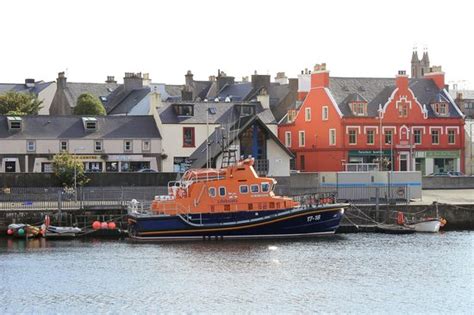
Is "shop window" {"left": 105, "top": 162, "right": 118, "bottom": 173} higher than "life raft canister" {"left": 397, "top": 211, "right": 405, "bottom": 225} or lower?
higher

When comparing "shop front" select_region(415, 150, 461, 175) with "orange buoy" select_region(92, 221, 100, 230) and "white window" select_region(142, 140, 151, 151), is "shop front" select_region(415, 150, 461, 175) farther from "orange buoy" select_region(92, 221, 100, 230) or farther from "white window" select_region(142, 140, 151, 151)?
"orange buoy" select_region(92, 221, 100, 230)

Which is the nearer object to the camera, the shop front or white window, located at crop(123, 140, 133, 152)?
white window, located at crop(123, 140, 133, 152)

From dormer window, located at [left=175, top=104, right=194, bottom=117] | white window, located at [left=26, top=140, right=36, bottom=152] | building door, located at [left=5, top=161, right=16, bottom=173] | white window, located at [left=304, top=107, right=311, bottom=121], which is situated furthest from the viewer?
white window, located at [left=304, top=107, right=311, bottom=121]

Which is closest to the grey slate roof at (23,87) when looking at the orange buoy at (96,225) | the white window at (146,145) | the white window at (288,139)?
the white window at (288,139)

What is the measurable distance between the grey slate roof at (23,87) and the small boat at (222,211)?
71.8 meters

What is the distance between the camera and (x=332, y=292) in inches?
1802

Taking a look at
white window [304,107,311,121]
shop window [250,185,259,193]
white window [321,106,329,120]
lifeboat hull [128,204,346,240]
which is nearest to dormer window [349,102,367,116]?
white window [321,106,329,120]

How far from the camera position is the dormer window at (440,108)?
101188mm

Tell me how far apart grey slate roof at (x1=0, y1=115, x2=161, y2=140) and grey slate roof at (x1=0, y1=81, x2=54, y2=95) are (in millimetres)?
39517

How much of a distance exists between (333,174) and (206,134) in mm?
18874

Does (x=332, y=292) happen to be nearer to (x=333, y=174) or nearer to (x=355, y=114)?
(x=333, y=174)

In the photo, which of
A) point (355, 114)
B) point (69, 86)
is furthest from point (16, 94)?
point (355, 114)

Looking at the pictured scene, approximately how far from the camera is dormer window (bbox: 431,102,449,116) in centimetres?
10119

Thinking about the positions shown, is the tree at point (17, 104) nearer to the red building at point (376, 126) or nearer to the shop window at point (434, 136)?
the red building at point (376, 126)
